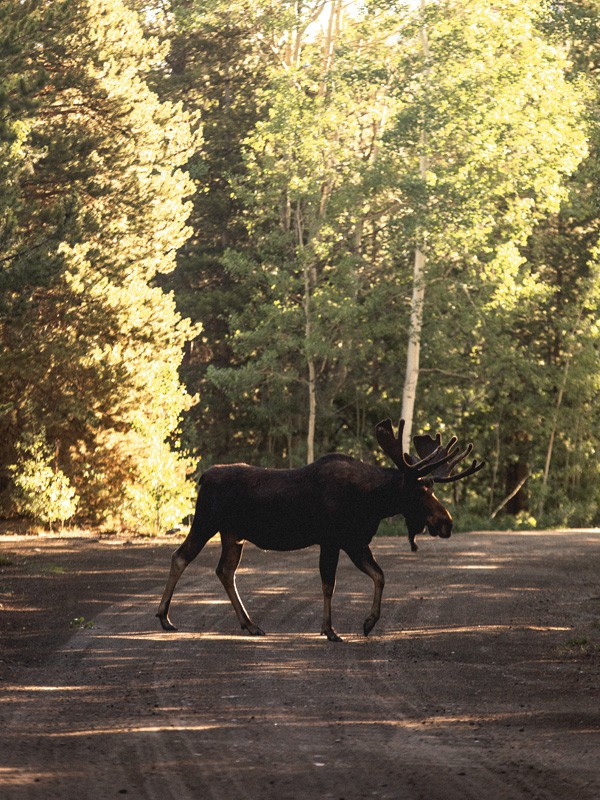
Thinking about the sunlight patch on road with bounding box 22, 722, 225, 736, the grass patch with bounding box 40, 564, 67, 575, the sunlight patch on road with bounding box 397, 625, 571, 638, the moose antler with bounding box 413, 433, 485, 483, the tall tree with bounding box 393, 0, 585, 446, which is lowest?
the grass patch with bounding box 40, 564, 67, 575

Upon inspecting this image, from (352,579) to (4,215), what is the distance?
9.61 meters

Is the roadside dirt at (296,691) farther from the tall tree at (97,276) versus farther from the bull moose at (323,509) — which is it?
the tall tree at (97,276)

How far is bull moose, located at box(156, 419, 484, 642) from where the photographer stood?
1406 cm

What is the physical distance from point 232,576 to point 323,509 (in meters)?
1.26

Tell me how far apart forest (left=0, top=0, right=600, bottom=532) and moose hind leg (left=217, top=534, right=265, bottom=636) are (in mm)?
10504

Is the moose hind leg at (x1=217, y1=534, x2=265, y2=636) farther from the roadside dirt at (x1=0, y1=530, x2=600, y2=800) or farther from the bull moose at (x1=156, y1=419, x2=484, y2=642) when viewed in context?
the roadside dirt at (x1=0, y1=530, x2=600, y2=800)

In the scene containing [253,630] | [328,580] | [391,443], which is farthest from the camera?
[391,443]

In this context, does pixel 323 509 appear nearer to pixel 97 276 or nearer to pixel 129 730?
pixel 129 730

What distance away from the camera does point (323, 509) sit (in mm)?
14039

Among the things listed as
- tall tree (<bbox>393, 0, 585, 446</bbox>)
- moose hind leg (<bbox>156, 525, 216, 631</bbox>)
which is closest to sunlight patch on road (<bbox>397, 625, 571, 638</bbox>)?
moose hind leg (<bbox>156, 525, 216, 631</bbox>)

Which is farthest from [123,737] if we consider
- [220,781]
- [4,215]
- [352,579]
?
[4,215]

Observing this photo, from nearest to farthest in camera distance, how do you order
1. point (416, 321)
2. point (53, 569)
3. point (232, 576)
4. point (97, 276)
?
point (232, 576) → point (53, 569) → point (97, 276) → point (416, 321)

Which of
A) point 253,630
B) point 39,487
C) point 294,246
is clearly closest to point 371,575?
point 253,630

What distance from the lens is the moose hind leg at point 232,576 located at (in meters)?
14.2
